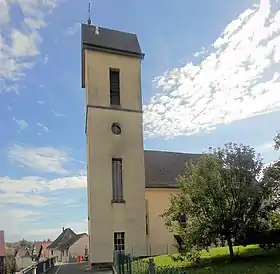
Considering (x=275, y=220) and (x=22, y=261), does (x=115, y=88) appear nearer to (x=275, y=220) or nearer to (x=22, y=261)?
(x=275, y=220)

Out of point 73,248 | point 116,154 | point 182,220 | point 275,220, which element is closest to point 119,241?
point 116,154

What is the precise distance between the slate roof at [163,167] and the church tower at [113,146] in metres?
3.89

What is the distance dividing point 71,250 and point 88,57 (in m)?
40.2

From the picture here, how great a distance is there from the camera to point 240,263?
1591 centimetres

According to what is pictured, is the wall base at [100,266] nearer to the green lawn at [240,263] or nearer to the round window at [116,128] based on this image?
the green lawn at [240,263]

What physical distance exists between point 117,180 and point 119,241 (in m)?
4.04

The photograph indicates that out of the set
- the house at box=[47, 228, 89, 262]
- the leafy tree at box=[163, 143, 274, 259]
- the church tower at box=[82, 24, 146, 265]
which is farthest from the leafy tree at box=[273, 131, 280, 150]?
the house at box=[47, 228, 89, 262]

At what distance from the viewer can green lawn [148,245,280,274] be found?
13.8 metres

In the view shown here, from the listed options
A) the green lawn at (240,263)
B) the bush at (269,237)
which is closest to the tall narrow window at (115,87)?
the green lawn at (240,263)

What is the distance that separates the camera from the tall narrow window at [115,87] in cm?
2731

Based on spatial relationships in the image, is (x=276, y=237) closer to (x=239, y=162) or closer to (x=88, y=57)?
(x=239, y=162)

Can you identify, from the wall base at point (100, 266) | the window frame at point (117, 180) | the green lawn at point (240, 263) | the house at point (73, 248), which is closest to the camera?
the green lawn at point (240, 263)

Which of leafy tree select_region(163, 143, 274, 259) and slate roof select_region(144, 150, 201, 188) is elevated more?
slate roof select_region(144, 150, 201, 188)

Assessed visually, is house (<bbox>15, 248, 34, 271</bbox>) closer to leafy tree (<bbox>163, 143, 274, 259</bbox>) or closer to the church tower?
the church tower
